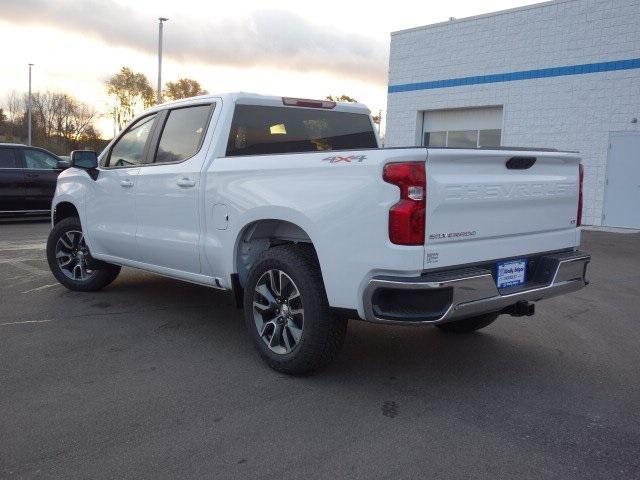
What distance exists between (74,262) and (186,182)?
8.68ft

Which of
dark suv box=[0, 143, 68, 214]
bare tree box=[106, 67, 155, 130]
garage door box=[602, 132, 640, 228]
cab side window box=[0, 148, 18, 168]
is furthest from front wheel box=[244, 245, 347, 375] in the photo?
bare tree box=[106, 67, 155, 130]

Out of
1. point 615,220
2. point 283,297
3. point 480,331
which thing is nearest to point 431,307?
point 283,297

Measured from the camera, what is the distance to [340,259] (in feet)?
12.3

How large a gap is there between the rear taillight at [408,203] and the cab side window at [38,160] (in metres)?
12.3

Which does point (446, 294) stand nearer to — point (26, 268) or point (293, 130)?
point (293, 130)

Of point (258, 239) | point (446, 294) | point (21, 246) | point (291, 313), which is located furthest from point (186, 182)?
point (21, 246)

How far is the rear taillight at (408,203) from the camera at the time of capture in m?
3.46

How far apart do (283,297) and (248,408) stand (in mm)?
845

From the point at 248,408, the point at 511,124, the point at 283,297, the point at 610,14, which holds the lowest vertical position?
the point at 248,408

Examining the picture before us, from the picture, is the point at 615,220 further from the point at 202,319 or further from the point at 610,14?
the point at 202,319

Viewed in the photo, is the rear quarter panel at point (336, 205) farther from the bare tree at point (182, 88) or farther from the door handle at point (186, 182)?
the bare tree at point (182, 88)

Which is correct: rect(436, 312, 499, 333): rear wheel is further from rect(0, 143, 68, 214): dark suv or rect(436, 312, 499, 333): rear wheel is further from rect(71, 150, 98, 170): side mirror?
rect(0, 143, 68, 214): dark suv

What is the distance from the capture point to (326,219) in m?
3.82

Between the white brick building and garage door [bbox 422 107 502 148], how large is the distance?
0.11ft
